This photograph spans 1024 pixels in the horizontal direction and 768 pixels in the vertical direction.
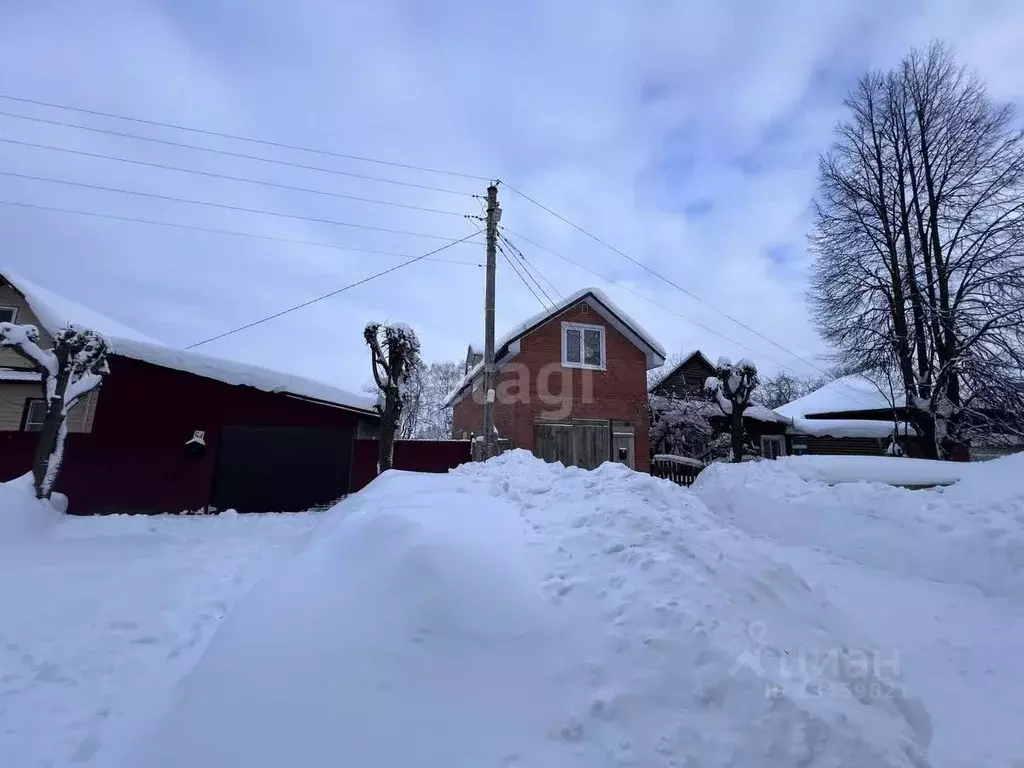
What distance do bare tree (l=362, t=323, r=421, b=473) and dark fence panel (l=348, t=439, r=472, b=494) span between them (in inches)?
87.7

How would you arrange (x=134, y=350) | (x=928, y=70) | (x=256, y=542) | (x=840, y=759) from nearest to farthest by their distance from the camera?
(x=840, y=759), (x=256, y=542), (x=134, y=350), (x=928, y=70)

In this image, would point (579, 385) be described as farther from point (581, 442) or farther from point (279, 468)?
point (279, 468)

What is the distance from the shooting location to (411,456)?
14.0 meters

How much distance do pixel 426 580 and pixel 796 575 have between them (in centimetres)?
279

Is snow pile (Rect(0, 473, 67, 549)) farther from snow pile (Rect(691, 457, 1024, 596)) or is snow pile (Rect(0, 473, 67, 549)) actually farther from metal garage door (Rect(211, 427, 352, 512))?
snow pile (Rect(691, 457, 1024, 596))

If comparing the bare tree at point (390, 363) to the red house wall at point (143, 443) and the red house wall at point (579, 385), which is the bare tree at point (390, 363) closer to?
the red house wall at point (143, 443)

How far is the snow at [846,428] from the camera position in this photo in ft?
62.0

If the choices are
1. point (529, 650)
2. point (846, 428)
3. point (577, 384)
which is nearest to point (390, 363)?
point (577, 384)

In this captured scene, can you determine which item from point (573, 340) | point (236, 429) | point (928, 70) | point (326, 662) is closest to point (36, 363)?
point (236, 429)

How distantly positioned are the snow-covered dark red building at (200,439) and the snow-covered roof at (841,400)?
19.5 metres

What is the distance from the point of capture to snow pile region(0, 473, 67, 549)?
6652 millimetres

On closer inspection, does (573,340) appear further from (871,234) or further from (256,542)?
(256,542)

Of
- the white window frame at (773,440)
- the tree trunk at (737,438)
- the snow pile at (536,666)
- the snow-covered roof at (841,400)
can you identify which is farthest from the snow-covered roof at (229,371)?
the snow-covered roof at (841,400)

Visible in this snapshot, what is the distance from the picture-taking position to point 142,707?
293cm
